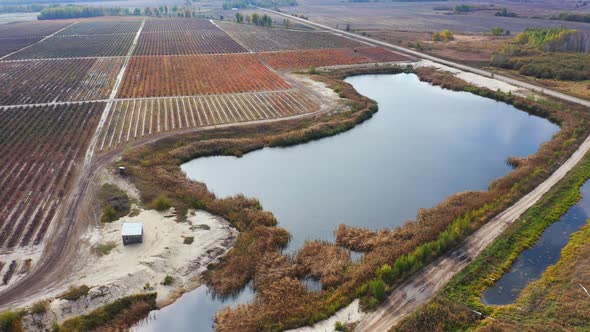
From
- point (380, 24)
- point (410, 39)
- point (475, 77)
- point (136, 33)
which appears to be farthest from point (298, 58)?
point (380, 24)

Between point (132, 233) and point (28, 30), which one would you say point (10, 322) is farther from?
point (28, 30)

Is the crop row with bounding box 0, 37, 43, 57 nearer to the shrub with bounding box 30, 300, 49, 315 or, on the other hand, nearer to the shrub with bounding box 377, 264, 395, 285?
the shrub with bounding box 30, 300, 49, 315

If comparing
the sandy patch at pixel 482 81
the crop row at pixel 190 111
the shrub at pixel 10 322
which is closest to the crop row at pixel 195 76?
the crop row at pixel 190 111

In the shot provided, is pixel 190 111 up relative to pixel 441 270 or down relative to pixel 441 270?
up

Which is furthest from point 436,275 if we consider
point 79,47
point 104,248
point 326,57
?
point 79,47

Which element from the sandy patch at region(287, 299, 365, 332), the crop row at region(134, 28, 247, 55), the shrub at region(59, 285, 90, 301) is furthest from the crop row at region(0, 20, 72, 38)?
the sandy patch at region(287, 299, 365, 332)

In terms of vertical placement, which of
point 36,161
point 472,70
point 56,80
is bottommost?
point 36,161

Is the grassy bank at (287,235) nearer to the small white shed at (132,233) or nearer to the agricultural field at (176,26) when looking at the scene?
the small white shed at (132,233)

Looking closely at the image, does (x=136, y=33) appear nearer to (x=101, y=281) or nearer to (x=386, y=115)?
(x=386, y=115)
